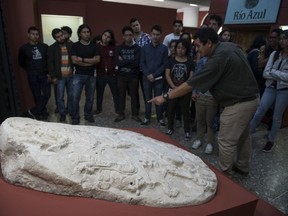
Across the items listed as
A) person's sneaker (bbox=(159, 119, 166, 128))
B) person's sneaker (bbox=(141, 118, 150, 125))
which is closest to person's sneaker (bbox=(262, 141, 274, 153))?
person's sneaker (bbox=(159, 119, 166, 128))

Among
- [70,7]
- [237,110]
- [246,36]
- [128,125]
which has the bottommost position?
[128,125]

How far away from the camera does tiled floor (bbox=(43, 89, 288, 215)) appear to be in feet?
7.95

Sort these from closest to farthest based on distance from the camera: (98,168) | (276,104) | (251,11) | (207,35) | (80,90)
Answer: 1. (98,168)
2. (207,35)
3. (276,104)
4. (80,90)
5. (251,11)

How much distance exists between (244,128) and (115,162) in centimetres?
136

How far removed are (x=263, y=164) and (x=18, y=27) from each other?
4074 millimetres

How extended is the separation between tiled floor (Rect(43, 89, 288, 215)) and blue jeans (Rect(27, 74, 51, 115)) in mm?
254

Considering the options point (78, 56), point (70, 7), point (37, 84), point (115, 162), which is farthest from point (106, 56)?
point (70, 7)

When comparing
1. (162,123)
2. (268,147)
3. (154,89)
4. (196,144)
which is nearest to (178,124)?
(162,123)

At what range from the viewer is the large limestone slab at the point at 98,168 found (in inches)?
56.2

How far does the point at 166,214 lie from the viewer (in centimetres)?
136

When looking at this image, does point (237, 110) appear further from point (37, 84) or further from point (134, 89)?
point (37, 84)

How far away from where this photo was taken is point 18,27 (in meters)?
3.96

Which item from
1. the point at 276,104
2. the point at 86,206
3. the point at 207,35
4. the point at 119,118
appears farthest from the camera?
the point at 119,118

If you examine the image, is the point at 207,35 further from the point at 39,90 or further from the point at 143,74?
the point at 39,90
